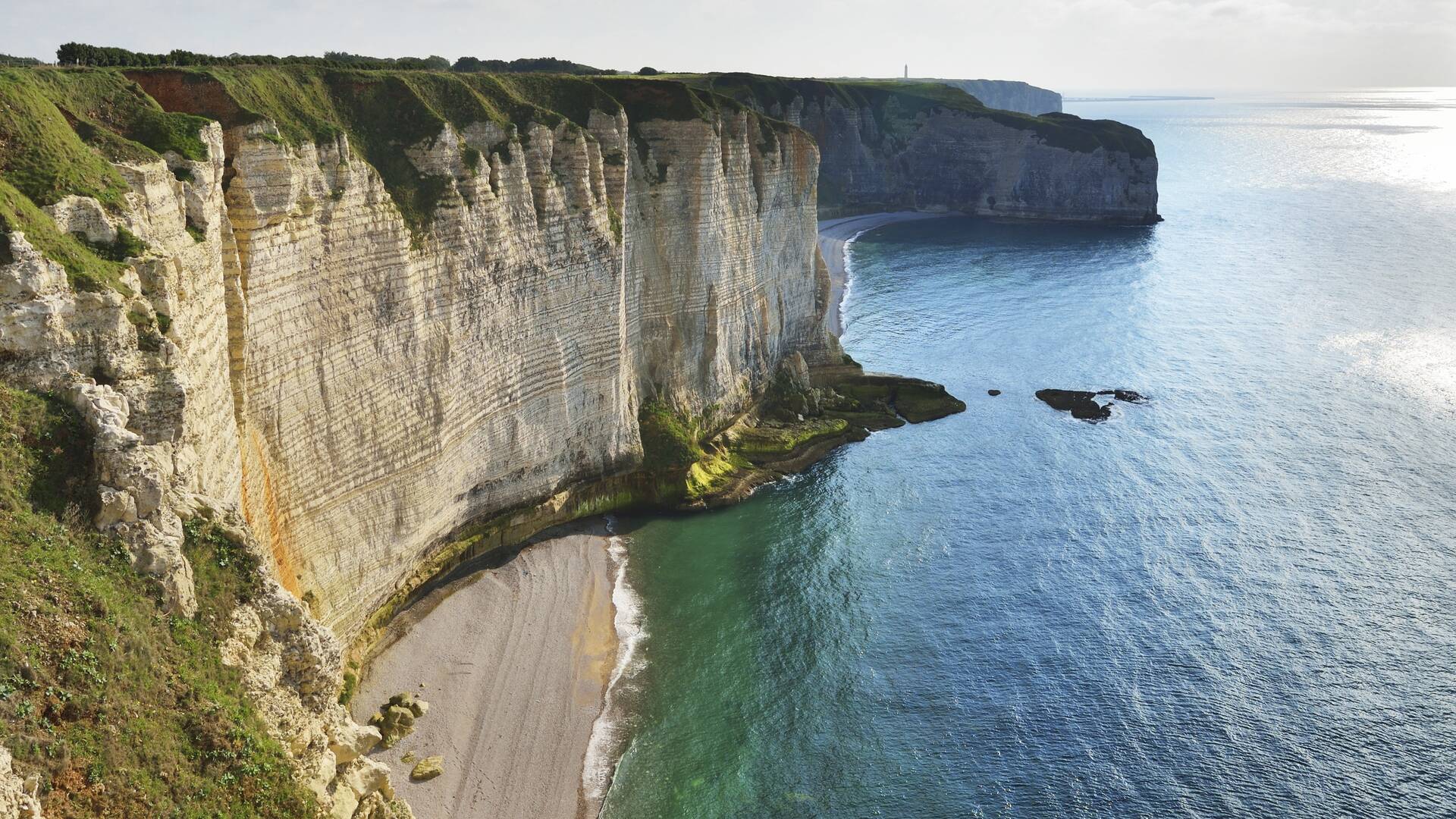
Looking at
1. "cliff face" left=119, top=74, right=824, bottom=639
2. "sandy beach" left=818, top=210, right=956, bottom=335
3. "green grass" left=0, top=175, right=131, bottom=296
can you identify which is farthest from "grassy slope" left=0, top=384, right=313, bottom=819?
"sandy beach" left=818, top=210, right=956, bottom=335

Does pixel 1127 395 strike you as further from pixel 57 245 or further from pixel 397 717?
pixel 57 245

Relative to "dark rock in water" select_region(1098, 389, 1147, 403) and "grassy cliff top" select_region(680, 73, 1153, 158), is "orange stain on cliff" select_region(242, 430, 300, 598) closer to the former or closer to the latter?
"dark rock in water" select_region(1098, 389, 1147, 403)

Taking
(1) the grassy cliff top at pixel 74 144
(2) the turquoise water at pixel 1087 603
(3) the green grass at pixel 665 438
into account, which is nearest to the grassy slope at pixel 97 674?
(1) the grassy cliff top at pixel 74 144

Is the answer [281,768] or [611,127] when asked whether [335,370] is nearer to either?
[281,768]

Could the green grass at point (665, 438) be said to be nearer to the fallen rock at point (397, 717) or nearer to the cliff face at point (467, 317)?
the cliff face at point (467, 317)

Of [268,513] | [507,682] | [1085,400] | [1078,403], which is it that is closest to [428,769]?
[507,682]

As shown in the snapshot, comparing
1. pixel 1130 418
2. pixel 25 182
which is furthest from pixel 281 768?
pixel 1130 418
